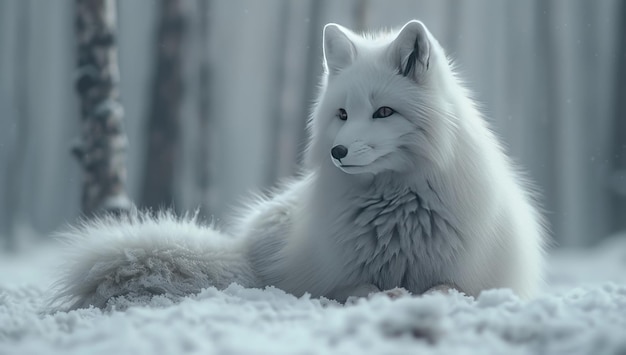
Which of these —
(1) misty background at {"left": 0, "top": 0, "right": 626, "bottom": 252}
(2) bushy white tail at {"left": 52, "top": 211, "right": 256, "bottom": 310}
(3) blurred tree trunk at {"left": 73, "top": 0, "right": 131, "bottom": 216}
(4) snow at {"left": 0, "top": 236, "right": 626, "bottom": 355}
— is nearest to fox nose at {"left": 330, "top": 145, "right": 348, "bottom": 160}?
(4) snow at {"left": 0, "top": 236, "right": 626, "bottom": 355}

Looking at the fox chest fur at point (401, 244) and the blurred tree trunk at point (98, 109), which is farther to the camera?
the blurred tree trunk at point (98, 109)

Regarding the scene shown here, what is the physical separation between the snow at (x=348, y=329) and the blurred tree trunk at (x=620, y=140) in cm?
1185

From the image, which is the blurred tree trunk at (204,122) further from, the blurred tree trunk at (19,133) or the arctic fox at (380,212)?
the blurred tree trunk at (19,133)

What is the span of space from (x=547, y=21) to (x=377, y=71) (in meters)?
14.6

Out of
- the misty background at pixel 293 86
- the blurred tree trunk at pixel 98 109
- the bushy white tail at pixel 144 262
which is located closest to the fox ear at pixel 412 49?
the bushy white tail at pixel 144 262

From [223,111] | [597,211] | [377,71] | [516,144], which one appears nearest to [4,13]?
[223,111]

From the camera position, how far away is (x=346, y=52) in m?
3.47

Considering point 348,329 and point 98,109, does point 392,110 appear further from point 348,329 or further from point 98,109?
point 98,109

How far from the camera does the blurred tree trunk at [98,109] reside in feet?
19.0

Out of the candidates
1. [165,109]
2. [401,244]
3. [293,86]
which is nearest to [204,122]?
[165,109]

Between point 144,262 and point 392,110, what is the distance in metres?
1.50

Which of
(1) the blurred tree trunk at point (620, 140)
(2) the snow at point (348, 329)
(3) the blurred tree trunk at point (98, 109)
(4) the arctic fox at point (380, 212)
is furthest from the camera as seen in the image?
(1) the blurred tree trunk at point (620, 140)

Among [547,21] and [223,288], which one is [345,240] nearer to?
[223,288]

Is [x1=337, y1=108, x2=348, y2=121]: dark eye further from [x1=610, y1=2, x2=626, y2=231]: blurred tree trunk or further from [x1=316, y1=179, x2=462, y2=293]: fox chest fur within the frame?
[x1=610, y1=2, x2=626, y2=231]: blurred tree trunk
